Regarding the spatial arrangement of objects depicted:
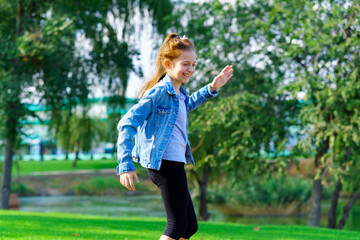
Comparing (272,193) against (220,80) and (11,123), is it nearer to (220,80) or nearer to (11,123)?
(11,123)

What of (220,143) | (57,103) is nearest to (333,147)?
(220,143)

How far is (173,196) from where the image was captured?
112 inches

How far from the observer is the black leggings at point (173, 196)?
112 inches

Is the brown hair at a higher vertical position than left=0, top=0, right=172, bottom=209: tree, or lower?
lower

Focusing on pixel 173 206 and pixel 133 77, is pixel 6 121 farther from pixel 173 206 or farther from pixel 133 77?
pixel 173 206

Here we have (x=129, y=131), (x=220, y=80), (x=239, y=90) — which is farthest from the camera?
(x=239, y=90)

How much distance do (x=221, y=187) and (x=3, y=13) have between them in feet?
42.6

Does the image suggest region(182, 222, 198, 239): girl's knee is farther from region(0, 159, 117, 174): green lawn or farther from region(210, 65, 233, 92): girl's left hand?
region(0, 159, 117, 174): green lawn

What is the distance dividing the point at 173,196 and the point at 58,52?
29.2 feet

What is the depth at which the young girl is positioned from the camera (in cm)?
277

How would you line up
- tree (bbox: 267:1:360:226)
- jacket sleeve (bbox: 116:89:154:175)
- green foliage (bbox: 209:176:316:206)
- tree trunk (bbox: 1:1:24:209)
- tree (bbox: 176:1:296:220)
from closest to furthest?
jacket sleeve (bbox: 116:89:154:175), tree (bbox: 267:1:360:226), tree trunk (bbox: 1:1:24:209), tree (bbox: 176:1:296:220), green foliage (bbox: 209:176:316:206)

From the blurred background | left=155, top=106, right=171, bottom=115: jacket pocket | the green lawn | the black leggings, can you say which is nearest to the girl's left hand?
left=155, top=106, right=171, bottom=115: jacket pocket

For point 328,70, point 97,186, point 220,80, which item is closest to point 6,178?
point 328,70

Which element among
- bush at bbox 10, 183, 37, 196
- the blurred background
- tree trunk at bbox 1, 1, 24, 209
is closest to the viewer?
the blurred background
